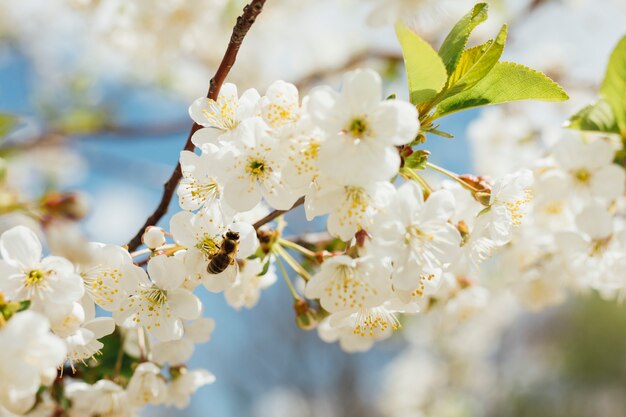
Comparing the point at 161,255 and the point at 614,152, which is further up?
the point at 161,255

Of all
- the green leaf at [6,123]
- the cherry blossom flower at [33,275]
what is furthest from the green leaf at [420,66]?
the green leaf at [6,123]

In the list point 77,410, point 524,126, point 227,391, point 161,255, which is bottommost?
point 227,391

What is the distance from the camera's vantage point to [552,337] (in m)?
9.94

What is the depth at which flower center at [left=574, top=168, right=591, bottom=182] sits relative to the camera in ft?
2.90

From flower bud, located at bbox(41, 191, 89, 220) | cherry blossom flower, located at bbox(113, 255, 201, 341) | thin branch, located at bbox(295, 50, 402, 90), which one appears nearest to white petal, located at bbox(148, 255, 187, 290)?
cherry blossom flower, located at bbox(113, 255, 201, 341)

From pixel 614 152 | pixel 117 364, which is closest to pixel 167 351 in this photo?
pixel 117 364

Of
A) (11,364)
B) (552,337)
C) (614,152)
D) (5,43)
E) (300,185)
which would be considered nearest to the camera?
(11,364)

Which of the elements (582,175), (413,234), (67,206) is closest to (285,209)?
(413,234)

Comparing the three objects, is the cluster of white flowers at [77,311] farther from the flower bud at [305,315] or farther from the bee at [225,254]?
the flower bud at [305,315]

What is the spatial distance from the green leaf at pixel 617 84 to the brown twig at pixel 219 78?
1.75ft

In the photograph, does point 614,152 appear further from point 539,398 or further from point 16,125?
point 539,398

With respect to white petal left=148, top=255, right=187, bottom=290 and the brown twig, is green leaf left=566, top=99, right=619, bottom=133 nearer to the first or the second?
the brown twig

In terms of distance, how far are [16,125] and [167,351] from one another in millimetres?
457

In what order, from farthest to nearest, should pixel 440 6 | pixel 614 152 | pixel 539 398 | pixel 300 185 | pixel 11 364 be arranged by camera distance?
pixel 539 398 → pixel 440 6 → pixel 614 152 → pixel 300 185 → pixel 11 364
